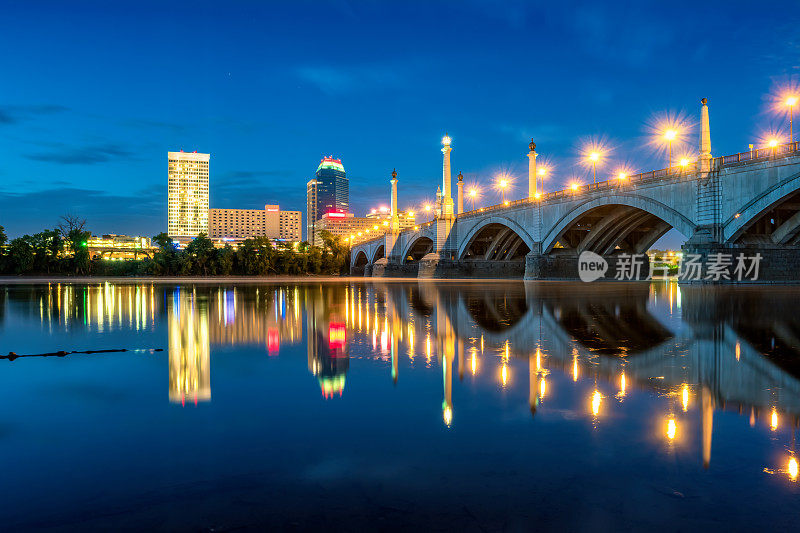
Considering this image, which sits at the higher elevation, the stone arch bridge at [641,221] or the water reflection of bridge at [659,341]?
the stone arch bridge at [641,221]

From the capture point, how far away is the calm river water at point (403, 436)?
407cm

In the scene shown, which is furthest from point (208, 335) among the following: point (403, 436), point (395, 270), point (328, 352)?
point (395, 270)

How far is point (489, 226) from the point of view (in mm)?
79688

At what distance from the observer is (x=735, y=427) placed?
5992mm

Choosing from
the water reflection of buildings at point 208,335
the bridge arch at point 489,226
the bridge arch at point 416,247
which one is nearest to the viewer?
the water reflection of buildings at point 208,335

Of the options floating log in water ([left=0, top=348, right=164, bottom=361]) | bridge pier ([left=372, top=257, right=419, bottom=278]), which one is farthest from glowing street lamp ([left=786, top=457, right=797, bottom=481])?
bridge pier ([left=372, top=257, right=419, bottom=278])

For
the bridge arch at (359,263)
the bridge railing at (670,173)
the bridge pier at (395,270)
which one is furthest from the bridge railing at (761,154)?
the bridge arch at (359,263)

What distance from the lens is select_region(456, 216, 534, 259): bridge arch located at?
65.2m

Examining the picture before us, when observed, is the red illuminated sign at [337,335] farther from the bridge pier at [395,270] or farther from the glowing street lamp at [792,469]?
the bridge pier at [395,270]

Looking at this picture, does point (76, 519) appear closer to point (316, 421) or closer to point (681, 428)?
point (316, 421)

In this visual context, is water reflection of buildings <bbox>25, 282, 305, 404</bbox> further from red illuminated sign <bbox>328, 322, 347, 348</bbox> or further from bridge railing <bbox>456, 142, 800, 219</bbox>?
bridge railing <bbox>456, 142, 800, 219</bbox>

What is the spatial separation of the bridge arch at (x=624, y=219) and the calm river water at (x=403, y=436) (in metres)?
34.3

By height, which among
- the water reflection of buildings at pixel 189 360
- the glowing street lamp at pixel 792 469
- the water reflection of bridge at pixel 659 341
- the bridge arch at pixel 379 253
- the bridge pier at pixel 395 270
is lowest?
the glowing street lamp at pixel 792 469

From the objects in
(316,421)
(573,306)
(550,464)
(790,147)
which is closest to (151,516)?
(316,421)
